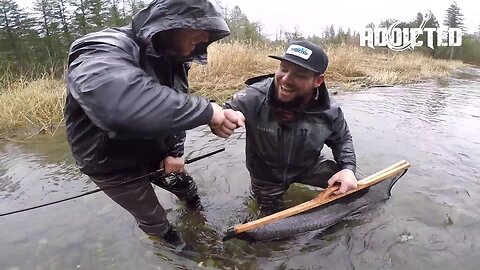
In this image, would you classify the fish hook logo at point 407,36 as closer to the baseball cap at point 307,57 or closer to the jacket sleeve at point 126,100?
the baseball cap at point 307,57

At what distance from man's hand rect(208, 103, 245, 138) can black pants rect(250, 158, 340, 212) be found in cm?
170

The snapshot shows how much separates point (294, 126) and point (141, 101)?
1.88 m

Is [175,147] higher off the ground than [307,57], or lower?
lower

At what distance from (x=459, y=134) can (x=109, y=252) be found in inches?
225

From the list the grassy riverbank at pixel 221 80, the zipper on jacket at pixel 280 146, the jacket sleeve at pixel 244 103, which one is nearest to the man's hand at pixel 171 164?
the jacket sleeve at pixel 244 103

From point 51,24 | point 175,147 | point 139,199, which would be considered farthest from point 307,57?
point 51,24

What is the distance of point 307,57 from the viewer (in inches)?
112

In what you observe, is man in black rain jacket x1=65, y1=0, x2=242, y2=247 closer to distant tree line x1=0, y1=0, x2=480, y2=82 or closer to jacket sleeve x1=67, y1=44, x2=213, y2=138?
jacket sleeve x1=67, y1=44, x2=213, y2=138

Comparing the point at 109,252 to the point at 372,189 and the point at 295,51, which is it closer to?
the point at 295,51

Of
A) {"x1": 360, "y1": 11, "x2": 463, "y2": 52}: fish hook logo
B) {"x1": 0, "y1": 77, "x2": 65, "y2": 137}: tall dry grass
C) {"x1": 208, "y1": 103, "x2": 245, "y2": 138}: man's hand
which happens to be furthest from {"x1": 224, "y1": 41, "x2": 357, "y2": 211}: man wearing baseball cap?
{"x1": 360, "y1": 11, "x2": 463, "y2": 52}: fish hook logo

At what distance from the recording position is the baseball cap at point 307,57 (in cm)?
285

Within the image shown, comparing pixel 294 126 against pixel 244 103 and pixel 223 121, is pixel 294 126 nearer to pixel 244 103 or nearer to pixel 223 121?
pixel 244 103

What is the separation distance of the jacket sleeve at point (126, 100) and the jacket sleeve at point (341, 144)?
6.23 ft

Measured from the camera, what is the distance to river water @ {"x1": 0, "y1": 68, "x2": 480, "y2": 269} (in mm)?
2967
